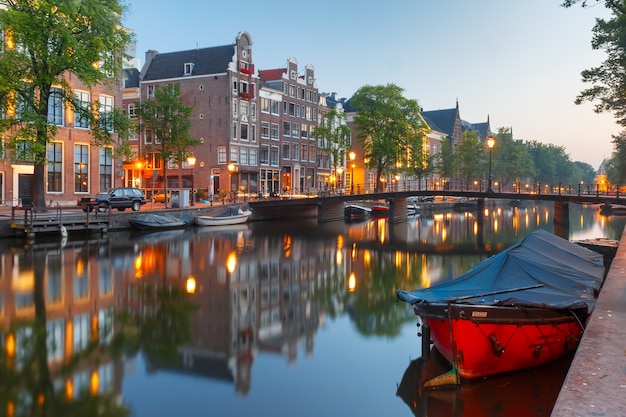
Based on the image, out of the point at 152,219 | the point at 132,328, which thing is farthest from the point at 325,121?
the point at 132,328

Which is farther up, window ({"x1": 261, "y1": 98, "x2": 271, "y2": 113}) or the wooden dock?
window ({"x1": 261, "y1": 98, "x2": 271, "y2": 113})

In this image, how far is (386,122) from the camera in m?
66.1

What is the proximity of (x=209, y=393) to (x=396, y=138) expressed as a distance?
5790 cm

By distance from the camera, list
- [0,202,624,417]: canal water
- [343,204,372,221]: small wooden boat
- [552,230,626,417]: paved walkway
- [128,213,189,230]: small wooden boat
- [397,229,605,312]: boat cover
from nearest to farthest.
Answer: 1. [552,230,626,417]: paved walkway
2. [0,202,624,417]: canal water
3. [397,229,605,312]: boat cover
4. [128,213,189,230]: small wooden boat
5. [343,204,372,221]: small wooden boat

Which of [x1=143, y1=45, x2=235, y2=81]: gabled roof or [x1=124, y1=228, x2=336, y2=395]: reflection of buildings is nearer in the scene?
[x1=124, y1=228, x2=336, y2=395]: reflection of buildings

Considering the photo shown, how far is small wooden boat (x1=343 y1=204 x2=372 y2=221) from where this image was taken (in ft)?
202

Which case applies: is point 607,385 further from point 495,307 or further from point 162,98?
point 162,98

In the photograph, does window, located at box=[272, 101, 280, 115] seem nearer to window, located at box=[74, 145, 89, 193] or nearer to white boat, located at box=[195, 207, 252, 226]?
white boat, located at box=[195, 207, 252, 226]

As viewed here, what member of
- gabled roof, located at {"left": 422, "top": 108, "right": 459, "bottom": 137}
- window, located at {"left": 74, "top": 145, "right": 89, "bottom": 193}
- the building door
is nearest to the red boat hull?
the building door

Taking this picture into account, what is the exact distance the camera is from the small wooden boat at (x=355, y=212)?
61.5 m

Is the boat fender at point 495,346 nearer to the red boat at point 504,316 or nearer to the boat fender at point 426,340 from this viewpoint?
the red boat at point 504,316

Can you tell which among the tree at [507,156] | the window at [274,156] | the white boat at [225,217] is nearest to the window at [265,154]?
the window at [274,156]

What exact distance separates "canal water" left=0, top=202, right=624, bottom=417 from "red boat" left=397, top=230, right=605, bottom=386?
1.29 ft

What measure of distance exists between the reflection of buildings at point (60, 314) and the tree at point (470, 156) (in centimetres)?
7301
